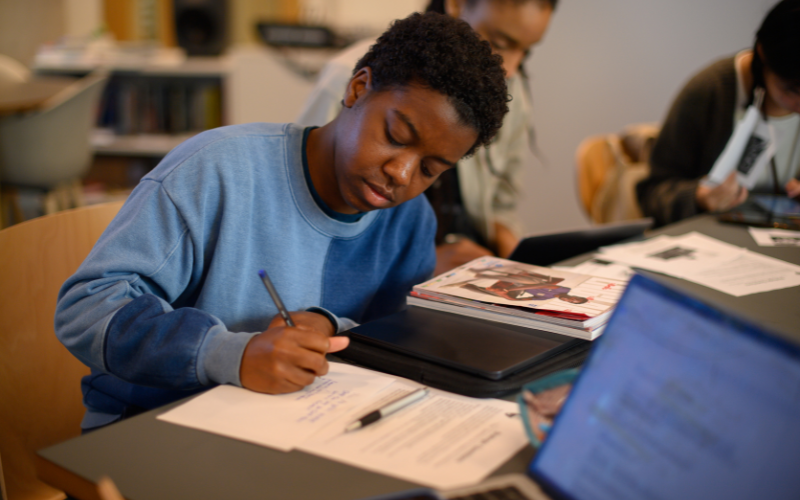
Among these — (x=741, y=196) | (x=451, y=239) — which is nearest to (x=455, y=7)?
(x=451, y=239)

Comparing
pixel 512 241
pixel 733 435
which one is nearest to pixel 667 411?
pixel 733 435

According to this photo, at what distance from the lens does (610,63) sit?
10.3 feet

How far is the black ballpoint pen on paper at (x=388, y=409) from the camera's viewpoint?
0.57 metres

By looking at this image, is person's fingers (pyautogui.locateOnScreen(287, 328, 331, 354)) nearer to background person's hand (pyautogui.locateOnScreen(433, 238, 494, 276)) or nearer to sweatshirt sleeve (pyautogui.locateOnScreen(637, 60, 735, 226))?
background person's hand (pyautogui.locateOnScreen(433, 238, 494, 276))

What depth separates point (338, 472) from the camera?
1.66 ft

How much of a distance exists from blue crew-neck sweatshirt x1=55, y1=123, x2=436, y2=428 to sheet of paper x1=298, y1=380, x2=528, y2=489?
0.17 m

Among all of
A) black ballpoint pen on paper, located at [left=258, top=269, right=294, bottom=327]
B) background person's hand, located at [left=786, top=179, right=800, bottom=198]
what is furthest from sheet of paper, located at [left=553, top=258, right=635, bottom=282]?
background person's hand, located at [left=786, top=179, right=800, bottom=198]

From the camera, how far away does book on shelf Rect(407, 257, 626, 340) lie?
2.59 ft

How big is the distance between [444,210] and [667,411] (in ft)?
4.16

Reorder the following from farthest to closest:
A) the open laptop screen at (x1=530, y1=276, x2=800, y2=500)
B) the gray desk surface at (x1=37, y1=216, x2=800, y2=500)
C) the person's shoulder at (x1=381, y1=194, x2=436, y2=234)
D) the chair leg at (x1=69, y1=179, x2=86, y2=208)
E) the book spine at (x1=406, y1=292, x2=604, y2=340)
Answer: the chair leg at (x1=69, y1=179, x2=86, y2=208)
the person's shoulder at (x1=381, y1=194, x2=436, y2=234)
the book spine at (x1=406, y1=292, x2=604, y2=340)
the gray desk surface at (x1=37, y1=216, x2=800, y2=500)
the open laptop screen at (x1=530, y1=276, x2=800, y2=500)

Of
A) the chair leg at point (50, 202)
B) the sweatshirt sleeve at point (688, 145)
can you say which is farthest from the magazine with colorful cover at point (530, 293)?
the chair leg at point (50, 202)

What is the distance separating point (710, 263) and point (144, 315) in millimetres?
1116

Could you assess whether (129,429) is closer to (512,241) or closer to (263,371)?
(263,371)

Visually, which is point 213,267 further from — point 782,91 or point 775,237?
point 782,91
